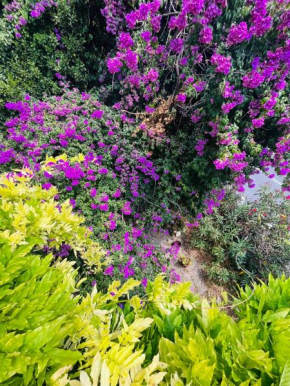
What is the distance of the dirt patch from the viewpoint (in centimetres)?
366

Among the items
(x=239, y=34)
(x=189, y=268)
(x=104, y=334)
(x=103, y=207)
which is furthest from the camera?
(x=189, y=268)

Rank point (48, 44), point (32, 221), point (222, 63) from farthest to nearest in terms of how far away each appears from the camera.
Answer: point (48, 44), point (222, 63), point (32, 221)

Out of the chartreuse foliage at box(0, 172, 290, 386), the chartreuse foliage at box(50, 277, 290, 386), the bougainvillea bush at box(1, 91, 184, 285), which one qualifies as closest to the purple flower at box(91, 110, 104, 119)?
the bougainvillea bush at box(1, 91, 184, 285)

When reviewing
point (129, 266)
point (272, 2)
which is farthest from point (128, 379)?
point (272, 2)

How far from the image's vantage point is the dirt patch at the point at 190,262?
12.0ft

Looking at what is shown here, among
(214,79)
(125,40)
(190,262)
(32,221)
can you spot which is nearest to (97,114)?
(125,40)

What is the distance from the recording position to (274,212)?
4.23m

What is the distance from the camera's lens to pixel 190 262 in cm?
389

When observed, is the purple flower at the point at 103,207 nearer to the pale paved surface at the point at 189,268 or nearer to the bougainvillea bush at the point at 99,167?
the bougainvillea bush at the point at 99,167

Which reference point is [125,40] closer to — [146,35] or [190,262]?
[146,35]

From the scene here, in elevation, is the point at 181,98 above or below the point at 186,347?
above

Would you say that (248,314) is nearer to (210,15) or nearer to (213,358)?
(213,358)

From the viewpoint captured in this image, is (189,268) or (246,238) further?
(246,238)

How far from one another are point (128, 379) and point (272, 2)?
3.30m
